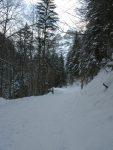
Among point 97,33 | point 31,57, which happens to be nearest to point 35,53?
point 31,57

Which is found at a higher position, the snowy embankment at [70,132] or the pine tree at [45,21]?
the pine tree at [45,21]

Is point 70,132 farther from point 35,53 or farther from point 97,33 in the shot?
point 35,53

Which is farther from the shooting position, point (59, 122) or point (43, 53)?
point (43, 53)

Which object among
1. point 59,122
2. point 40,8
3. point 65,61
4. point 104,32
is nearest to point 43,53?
point 40,8

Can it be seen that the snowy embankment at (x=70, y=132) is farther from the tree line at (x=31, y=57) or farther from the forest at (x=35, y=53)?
the tree line at (x=31, y=57)

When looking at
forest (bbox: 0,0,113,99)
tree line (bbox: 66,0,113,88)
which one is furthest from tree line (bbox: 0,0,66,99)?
tree line (bbox: 66,0,113,88)

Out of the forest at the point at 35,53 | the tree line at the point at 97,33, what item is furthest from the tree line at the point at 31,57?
Result: the tree line at the point at 97,33

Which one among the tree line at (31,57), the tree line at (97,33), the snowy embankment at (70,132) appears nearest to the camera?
the snowy embankment at (70,132)

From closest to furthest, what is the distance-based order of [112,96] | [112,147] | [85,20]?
[112,147] < [112,96] < [85,20]

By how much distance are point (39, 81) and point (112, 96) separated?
84.8ft

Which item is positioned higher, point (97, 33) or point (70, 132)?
point (97, 33)

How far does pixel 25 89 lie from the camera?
38.9 m

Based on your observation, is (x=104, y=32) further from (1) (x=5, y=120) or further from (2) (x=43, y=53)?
(2) (x=43, y=53)

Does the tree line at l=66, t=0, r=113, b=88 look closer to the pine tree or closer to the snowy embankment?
the snowy embankment
